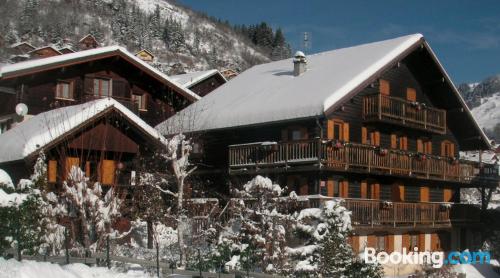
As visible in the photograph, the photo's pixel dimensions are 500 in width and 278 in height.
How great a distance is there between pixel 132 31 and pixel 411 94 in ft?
454

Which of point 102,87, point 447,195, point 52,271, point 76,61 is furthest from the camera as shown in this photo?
point 447,195

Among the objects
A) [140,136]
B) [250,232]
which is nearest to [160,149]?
[140,136]

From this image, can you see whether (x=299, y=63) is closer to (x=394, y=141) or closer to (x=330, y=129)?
(x=330, y=129)

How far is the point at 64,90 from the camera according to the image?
108ft

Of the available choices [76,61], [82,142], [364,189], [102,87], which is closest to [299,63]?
[364,189]

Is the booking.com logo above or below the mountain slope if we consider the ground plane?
below

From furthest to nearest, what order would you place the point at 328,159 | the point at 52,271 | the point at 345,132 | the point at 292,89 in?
the point at 292,89 < the point at 345,132 < the point at 328,159 < the point at 52,271

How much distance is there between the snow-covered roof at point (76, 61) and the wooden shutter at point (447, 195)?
13908mm

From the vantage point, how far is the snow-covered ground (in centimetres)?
1307

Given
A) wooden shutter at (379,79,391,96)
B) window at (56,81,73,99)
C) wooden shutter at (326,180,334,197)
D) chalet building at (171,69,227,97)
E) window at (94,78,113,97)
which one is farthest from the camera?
chalet building at (171,69,227,97)

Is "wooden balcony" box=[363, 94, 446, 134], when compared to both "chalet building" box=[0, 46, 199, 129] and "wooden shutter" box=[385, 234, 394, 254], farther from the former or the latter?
"chalet building" box=[0, 46, 199, 129]

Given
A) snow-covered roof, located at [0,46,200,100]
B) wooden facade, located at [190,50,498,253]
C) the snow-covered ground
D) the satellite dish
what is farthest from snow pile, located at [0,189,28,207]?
the satellite dish

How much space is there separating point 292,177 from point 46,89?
39.8 feet

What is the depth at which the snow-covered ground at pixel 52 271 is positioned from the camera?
42.9ft
